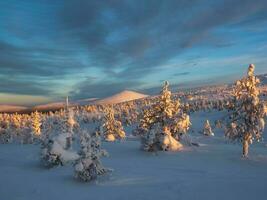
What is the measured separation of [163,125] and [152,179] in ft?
64.1

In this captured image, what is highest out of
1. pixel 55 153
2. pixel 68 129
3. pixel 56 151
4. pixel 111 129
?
pixel 111 129

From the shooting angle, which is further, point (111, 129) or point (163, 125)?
point (111, 129)

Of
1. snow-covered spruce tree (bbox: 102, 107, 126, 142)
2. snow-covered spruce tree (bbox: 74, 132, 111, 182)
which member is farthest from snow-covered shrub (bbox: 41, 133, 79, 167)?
snow-covered spruce tree (bbox: 102, 107, 126, 142)

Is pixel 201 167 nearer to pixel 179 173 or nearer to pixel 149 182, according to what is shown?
pixel 179 173

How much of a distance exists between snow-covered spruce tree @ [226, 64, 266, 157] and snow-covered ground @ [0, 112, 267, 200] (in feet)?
9.40

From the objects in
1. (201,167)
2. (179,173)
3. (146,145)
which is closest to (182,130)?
(146,145)

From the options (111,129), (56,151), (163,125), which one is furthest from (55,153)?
(111,129)

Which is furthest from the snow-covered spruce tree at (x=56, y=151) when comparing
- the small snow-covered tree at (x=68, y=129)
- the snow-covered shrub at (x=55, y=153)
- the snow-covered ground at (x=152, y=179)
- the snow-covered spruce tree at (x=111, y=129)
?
the snow-covered spruce tree at (x=111, y=129)

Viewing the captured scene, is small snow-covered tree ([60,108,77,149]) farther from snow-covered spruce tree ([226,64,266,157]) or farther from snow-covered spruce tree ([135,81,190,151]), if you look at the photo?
snow-covered spruce tree ([226,64,266,157])

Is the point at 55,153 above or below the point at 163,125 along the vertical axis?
below

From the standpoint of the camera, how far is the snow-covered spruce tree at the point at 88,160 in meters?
26.7

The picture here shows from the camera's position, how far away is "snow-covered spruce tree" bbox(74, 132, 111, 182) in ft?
87.7

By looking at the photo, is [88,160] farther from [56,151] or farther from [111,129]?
[111,129]

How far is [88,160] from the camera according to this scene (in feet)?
87.8
